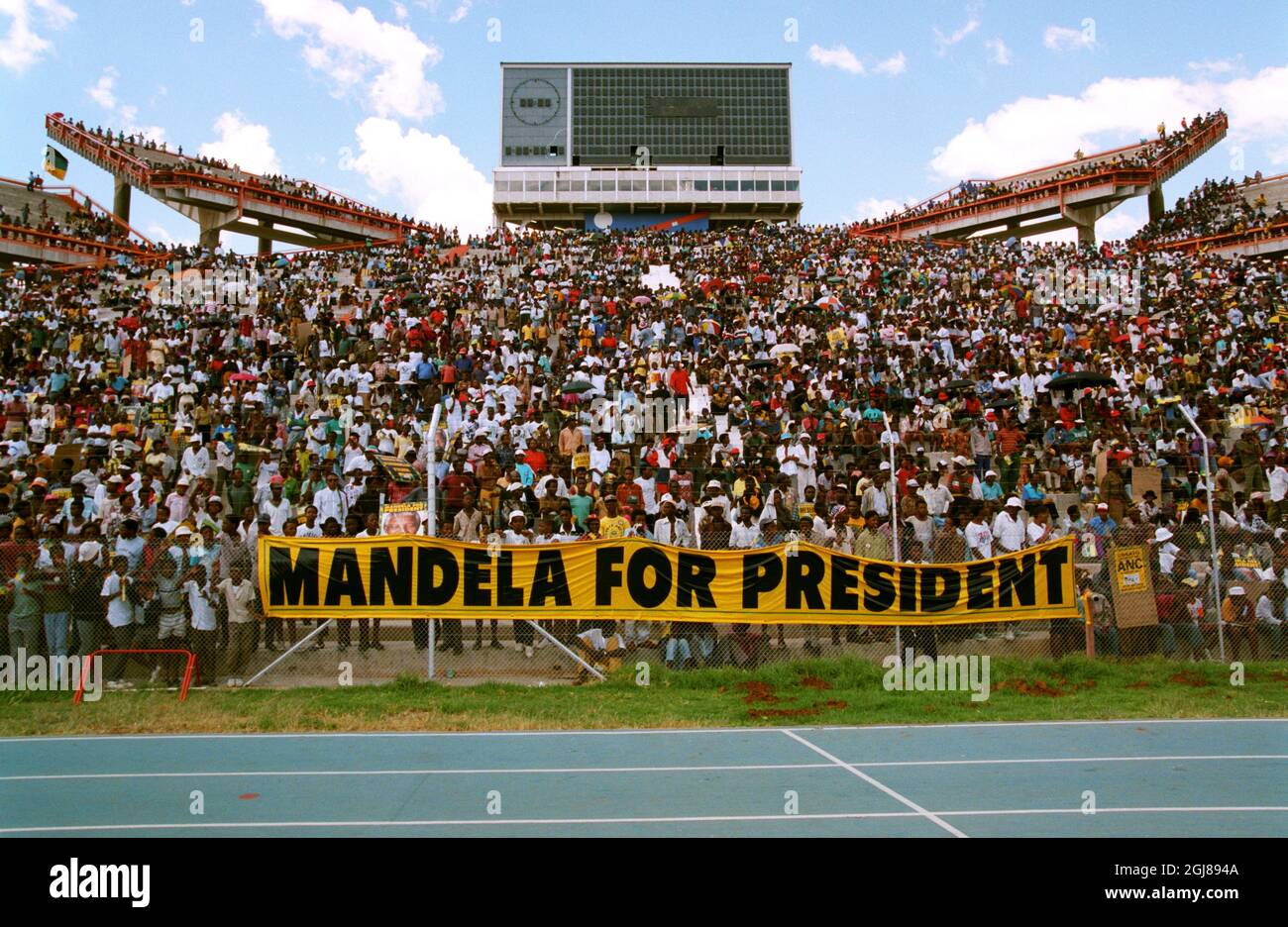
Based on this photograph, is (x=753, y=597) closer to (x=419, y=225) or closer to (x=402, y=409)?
(x=402, y=409)

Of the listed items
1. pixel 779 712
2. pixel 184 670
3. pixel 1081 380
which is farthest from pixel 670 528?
pixel 1081 380

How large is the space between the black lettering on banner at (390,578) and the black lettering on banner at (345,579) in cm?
16

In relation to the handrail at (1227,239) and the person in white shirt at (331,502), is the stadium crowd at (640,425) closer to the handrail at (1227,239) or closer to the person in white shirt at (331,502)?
the person in white shirt at (331,502)

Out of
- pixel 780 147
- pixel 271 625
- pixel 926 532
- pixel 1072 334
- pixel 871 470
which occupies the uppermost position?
pixel 780 147

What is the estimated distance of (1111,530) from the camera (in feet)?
37.9

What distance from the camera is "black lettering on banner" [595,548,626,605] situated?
11.0 metres

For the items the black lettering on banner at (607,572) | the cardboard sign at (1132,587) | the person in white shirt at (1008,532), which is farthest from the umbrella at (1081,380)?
the black lettering on banner at (607,572)

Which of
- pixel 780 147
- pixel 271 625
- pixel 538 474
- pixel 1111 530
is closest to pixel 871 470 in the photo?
pixel 1111 530

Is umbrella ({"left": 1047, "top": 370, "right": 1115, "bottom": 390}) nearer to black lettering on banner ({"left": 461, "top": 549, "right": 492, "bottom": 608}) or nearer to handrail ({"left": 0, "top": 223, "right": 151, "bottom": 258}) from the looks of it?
black lettering on banner ({"left": 461, "top": 549, "right": 492, "bottom": 608})

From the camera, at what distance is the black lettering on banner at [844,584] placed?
36.6 feet

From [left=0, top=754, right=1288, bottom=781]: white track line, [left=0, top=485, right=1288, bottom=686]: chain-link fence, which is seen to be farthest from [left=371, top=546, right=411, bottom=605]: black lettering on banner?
[left=0, top=754, right=1288, bottom=781]: white track line

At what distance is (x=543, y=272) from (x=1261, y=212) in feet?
119

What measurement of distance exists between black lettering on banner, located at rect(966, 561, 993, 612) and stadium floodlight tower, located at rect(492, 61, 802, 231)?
187 ft

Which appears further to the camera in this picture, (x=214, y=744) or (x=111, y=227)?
(x=111, y=227)
